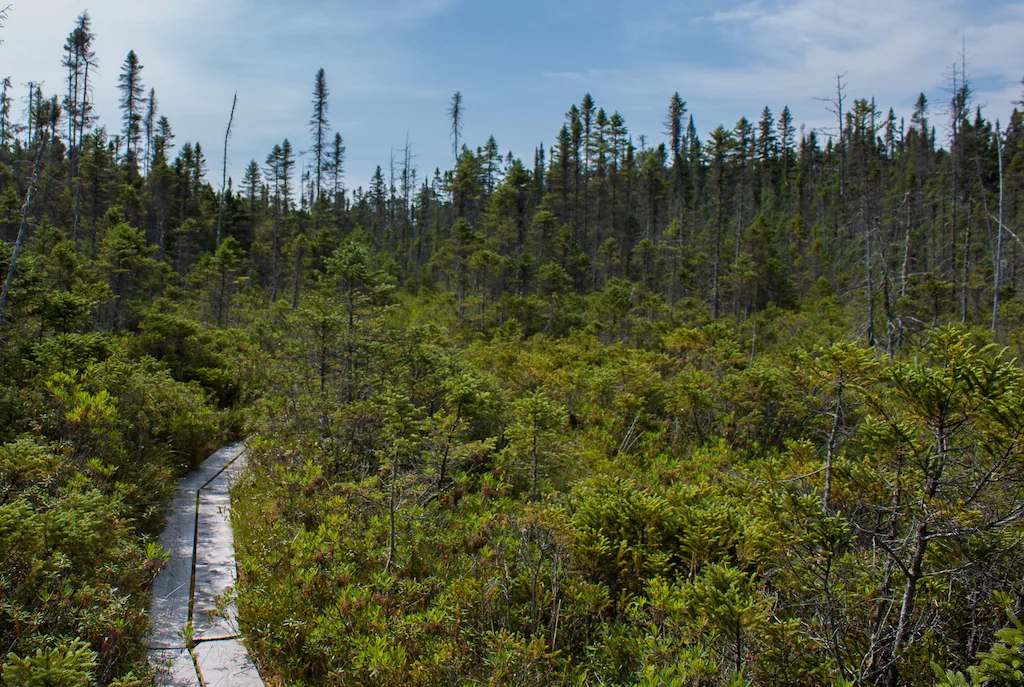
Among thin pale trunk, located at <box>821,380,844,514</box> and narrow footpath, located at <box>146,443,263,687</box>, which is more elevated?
thin pale trunk, located at <box>821,380,844,514</box>

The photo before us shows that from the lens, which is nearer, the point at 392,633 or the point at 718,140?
Answer: the point at 392,633

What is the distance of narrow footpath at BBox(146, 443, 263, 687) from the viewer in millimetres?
4219

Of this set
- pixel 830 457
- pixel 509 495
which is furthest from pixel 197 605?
pixel 830 457

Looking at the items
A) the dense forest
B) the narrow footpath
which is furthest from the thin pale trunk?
the narrow footpath

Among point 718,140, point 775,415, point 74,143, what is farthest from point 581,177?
point 775,415

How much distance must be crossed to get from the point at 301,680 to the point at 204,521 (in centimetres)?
365

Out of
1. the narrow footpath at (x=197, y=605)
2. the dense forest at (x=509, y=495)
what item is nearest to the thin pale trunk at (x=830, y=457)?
the dense forest at (x=509, y=495)

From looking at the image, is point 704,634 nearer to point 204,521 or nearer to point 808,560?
point 808,560

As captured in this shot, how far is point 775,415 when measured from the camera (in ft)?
32.5

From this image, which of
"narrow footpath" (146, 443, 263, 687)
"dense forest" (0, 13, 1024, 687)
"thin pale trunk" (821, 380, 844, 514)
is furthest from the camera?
"narrow footpath" (146, 443, 263, 687)

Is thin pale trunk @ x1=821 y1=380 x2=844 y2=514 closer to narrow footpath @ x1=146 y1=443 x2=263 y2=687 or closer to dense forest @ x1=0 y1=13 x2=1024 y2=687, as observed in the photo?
dense forest @ x1=0 y1=13 x2=1024 y2=687

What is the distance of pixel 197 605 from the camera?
5.09 meters

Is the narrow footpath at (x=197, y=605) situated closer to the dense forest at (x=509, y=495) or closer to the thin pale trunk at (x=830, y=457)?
the dense forest at (x=509, y=495)

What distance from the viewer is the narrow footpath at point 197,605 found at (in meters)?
4.22
